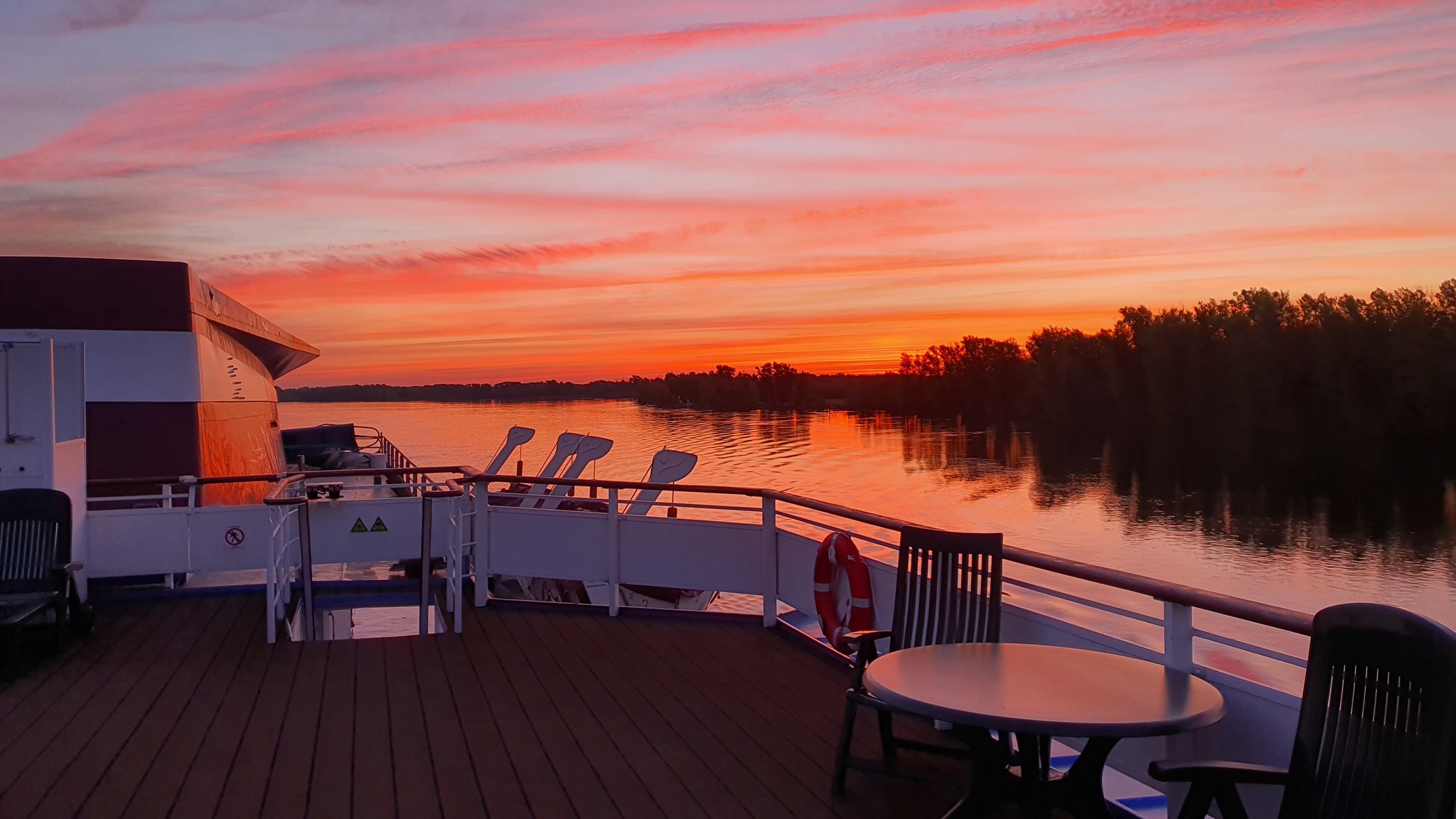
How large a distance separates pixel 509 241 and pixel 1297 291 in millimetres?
39917

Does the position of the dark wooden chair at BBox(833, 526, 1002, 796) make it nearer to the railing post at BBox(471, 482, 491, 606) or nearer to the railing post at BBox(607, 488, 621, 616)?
the railing post at BBox(607, 488, 621, 616)

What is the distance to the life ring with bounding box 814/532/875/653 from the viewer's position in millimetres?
4633

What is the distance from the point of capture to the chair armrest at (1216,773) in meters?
2.03

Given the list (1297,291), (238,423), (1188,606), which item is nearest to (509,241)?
(238,423)

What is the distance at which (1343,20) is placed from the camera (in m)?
A: 10.4

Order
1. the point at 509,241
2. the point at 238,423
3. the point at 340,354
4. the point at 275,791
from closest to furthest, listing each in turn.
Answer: the point at 275,791 → the point at 238,423 → the point at 509,241 → the point at 340,354

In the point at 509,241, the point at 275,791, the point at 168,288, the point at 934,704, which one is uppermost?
the point at 509,241

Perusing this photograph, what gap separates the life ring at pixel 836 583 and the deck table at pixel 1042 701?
1586 mm

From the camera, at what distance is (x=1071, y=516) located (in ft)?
119

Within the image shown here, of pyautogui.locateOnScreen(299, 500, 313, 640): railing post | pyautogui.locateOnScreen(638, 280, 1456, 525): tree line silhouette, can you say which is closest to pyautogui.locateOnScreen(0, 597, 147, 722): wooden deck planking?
pyautogui.locateOnScreen(299, 500, 313, 640): railing post

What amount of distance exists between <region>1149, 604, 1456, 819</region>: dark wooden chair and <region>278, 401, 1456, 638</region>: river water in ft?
73.9

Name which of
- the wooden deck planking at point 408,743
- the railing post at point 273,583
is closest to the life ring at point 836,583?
the wooden deck planking at point 408,743

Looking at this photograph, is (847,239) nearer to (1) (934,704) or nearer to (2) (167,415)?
(2) (167,415)

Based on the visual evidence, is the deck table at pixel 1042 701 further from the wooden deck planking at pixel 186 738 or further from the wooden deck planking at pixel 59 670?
the wooden deck planking at pixel 59 670
